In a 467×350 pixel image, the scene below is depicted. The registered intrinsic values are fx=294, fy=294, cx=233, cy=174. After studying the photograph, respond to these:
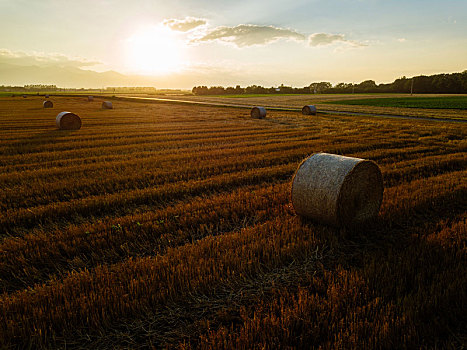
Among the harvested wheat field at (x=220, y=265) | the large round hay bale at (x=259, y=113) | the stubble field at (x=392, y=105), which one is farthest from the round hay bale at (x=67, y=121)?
the stubble field at (x=392, y=105)

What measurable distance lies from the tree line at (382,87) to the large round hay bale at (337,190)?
95.8 m

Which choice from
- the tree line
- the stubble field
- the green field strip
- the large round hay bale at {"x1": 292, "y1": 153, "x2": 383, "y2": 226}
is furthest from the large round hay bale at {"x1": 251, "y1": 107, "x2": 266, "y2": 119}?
the tree line

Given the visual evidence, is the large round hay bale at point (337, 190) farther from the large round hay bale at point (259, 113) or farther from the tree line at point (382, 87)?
the tree line at point (382, 87)

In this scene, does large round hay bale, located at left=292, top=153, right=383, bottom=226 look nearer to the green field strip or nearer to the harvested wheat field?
the harvested wheat field

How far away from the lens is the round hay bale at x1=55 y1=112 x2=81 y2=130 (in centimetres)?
2177

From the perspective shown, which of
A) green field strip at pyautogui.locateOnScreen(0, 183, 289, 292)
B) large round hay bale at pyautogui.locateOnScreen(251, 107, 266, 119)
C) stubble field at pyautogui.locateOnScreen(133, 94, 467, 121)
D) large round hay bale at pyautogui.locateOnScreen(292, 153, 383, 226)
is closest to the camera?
green field strip at pyautogui.locateOnScreen(0, 183, 289, 292)

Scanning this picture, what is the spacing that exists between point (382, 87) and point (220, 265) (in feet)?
398

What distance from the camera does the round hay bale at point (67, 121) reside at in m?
21.8

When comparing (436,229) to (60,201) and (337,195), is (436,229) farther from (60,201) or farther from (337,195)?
(60,201)

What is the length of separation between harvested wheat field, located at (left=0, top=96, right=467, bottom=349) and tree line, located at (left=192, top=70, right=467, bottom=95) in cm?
9604

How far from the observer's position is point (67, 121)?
2195cm

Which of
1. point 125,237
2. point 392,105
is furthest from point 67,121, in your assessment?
point 392,105

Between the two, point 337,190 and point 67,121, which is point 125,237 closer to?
point 337,190

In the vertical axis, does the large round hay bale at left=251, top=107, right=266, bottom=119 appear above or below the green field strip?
above
